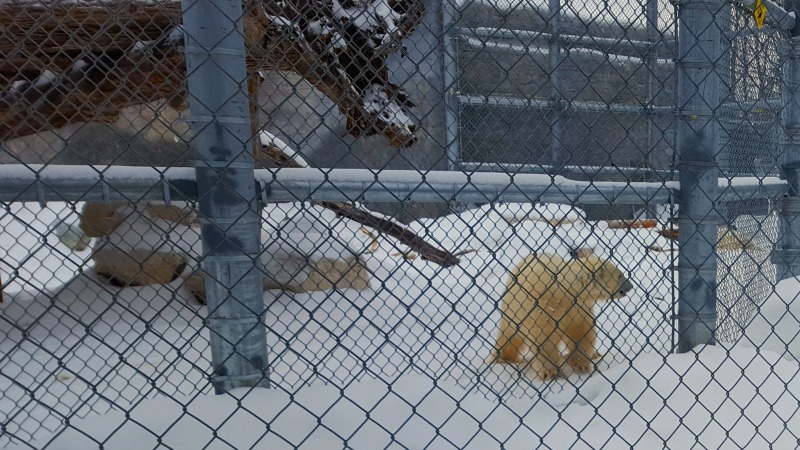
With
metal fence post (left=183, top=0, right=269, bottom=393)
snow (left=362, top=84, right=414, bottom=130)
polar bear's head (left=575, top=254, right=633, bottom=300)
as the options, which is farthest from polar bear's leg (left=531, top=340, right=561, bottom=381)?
metal fence post (left=183, top=0, right=269, bottom=393)

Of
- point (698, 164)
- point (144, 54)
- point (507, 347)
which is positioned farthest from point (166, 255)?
point (698, 164)

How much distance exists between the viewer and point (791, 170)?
3297 mm

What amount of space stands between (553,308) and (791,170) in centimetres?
150

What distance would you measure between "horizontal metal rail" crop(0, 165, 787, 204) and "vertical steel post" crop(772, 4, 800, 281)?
40 centimetres

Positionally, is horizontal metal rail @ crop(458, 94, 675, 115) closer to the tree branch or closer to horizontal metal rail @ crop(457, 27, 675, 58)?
horizontal metal rail @ crop(457, 27, 675, 58)

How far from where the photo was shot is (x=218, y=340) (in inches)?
75.2

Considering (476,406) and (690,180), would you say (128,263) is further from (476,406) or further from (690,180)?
(690,180)

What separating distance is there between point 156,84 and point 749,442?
400 cm

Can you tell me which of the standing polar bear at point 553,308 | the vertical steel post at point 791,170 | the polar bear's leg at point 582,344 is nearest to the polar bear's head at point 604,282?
the standing polar bear at point 553,308

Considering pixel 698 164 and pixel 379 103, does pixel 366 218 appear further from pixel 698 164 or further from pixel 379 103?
pixel 698 164

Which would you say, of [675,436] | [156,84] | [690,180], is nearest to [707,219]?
[690,180]

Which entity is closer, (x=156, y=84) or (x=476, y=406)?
(x=476, y=406)

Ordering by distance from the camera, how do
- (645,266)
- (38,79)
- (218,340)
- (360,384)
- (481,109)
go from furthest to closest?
1. (481,109)
2. (645,266)
3. (38,79)
4. (360,384)
5. (218,340)

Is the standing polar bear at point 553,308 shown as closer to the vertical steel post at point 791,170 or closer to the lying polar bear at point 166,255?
the vertical steel post at point 791,170
